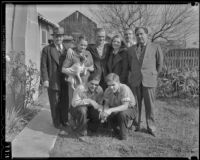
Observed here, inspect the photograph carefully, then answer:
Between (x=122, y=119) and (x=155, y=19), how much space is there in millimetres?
1784

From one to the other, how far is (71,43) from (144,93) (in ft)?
4.90

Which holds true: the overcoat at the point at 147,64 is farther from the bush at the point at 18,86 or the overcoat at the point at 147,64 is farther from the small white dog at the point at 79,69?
the bush at the point at 18,86

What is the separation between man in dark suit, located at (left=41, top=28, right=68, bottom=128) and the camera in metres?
4.01

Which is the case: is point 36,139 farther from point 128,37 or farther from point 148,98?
point 128,37

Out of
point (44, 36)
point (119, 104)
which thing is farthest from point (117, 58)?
point (44, 36)

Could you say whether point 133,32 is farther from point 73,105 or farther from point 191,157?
point 191,157

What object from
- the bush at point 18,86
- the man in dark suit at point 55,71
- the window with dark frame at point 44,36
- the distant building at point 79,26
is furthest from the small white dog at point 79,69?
the window with dark frame at point 44,36

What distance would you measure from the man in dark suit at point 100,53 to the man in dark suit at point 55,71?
519 millimetres

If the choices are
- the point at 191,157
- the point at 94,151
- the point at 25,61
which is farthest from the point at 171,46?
the point at 25,61

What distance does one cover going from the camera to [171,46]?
14.9ft

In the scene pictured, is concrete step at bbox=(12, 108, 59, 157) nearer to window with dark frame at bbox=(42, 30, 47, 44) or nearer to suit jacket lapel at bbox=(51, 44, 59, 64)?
suit jacket lapel at bbox=(51, 44, 59, 64)

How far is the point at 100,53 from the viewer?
154 inches

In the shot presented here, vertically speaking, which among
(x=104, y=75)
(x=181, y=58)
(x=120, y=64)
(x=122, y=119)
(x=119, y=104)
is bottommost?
(x=122, y=119)

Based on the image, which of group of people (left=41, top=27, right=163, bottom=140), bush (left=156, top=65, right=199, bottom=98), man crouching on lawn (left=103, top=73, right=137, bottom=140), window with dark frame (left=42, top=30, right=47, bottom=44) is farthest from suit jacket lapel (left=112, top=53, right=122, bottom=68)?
window with dark frame (left=42, top=30, right=47, bottom=44)
